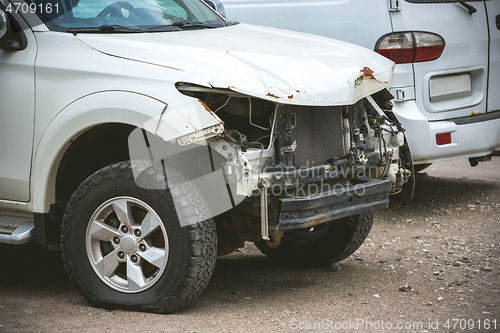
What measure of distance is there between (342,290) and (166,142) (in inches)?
59.2

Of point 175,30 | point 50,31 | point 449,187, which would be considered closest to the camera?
point 50,31

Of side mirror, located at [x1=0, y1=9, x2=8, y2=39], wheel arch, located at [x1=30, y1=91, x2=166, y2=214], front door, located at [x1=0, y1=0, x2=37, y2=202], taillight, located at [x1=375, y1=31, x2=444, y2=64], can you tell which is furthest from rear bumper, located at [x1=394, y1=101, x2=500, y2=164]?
side mirror, located at [x1=0, y1=9, x2=8, y2=39]

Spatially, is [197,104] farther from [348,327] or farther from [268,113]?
[348,327]

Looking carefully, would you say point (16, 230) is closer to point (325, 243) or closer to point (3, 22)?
point (3, 22)

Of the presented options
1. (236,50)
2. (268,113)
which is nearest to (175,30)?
(236,50)

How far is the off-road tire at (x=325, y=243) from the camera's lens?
13.8ft

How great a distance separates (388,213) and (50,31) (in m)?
3.50

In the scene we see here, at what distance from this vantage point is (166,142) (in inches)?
133

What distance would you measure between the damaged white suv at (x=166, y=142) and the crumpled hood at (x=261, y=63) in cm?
1

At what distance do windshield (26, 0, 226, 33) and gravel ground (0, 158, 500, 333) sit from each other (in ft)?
5.31

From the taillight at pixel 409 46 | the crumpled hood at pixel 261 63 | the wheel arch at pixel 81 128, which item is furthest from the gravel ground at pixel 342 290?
the taillight at pixel 409 46

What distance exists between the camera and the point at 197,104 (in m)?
3.10

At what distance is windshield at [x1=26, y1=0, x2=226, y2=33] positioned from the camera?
3.62 m

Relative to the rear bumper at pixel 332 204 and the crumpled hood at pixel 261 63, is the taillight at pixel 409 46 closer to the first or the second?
the crumpled hood at pixel 261 63
